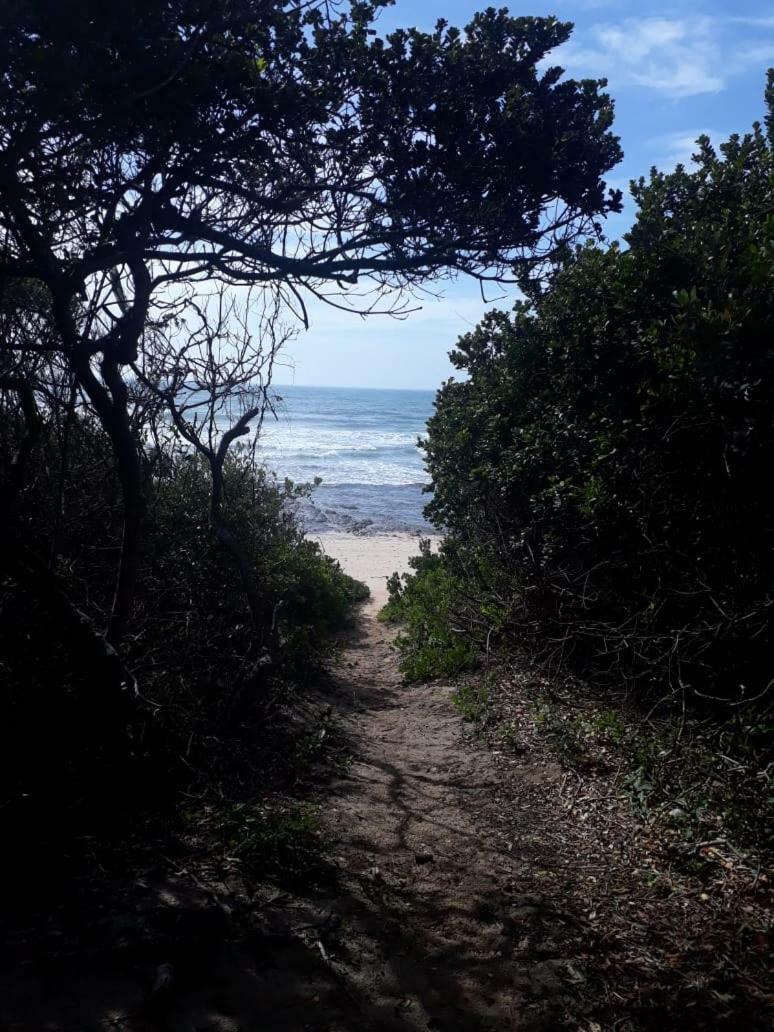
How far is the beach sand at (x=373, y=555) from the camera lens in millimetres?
15477

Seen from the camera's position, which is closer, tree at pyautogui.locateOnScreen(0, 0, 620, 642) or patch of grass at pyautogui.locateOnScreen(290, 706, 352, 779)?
tree at pyautogui.locateOnScreen(0, 0, 620, 642)

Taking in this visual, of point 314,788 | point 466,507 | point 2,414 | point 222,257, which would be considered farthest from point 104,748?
point 466,507

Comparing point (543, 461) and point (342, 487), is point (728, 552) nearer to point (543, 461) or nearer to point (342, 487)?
point (543, 461)

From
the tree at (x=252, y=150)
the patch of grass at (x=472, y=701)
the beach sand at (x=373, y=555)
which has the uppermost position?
the tree at (x=252, y=150)

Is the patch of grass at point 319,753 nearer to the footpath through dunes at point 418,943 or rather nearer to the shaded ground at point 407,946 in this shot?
the footpath through dunes at point 418,943

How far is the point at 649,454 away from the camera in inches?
225

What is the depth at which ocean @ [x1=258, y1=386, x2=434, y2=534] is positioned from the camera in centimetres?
2528

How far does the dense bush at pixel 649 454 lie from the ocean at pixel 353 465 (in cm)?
497

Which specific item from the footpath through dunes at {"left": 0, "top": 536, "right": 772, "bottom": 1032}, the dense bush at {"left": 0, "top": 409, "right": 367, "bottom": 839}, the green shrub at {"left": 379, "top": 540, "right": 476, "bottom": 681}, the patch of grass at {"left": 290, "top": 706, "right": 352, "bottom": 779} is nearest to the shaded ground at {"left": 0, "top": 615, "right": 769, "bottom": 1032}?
the footpath through dunes at {"left": 0, "top": 536, "right": 772, "bottom": 1032}

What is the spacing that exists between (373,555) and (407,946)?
16.3 m

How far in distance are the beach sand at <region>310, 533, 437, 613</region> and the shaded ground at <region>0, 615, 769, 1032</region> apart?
28.8ft

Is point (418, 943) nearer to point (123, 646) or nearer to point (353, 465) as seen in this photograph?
point (123, 646)

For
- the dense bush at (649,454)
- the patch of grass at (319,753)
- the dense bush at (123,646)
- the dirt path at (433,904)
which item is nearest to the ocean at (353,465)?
the dense bush at (649,454)

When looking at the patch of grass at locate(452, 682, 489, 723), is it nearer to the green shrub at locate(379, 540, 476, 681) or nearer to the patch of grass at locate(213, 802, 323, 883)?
the green shrub at locate(379, 540, 476, 681)
